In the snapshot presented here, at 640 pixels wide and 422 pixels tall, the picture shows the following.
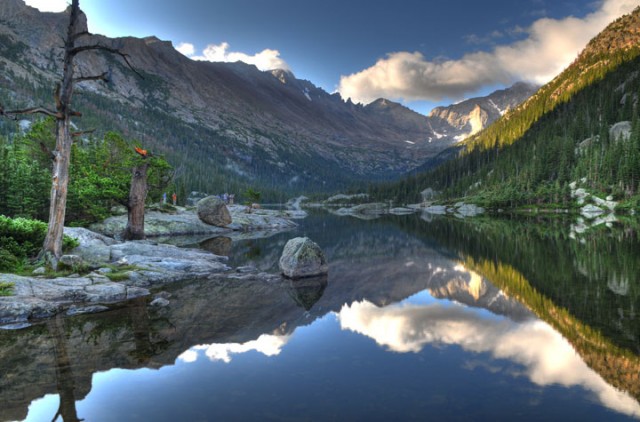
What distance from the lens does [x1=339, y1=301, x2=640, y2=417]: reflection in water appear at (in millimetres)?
9695

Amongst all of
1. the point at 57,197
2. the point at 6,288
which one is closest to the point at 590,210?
the point at 57,197

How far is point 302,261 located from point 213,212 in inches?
1641

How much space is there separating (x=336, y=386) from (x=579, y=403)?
18.8 ft

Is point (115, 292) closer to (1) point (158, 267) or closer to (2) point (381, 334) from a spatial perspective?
(1) point (158, 267)

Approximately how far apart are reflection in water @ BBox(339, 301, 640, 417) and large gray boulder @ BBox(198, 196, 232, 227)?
48.5 metres

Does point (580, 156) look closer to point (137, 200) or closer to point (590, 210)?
point (590, 210)

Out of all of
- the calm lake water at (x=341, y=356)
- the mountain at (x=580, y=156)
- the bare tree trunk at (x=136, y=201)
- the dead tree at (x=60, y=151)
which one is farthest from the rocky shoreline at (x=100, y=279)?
the mountain at (x=580, y=156)

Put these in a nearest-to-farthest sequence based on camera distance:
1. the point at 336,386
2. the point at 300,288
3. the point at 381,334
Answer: the point at 336,386, the point at 381,334, the point at 300,288

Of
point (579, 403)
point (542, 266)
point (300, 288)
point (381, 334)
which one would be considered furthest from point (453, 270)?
point (579, 403)

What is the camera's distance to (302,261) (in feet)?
82.5

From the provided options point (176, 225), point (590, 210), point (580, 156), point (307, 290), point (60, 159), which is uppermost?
point (580, 156)

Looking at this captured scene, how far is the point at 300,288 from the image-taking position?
866 inches

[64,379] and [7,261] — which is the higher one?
[7,261]

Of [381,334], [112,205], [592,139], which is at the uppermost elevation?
[592,139]
